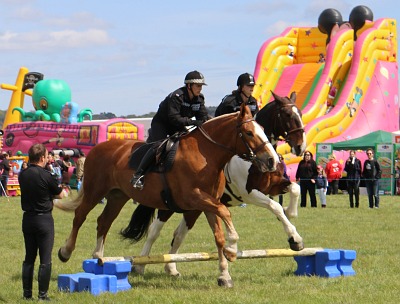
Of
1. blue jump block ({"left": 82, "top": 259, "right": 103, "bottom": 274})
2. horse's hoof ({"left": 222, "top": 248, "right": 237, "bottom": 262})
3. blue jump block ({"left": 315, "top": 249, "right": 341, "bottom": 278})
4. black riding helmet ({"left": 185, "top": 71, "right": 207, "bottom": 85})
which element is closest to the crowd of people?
blue jump block ({"left": 315, "top": 249, "right": 341, "bottom": 278})

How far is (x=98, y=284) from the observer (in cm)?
891

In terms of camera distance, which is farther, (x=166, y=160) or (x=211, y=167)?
(x=166, y=160)

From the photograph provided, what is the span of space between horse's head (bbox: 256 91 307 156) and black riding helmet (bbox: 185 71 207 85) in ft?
3.38

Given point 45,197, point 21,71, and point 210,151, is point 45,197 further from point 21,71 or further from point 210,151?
point 21,71

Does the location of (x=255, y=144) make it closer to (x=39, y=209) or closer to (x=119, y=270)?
(x=119, y=270)

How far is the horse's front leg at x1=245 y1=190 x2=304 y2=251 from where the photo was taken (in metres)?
10.1

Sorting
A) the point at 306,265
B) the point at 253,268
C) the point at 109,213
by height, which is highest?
the point at 109,213

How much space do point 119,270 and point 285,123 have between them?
117 inches

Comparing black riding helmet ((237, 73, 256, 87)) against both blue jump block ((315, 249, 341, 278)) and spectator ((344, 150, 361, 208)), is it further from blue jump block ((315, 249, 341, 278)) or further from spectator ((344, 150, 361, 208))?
spectator ((344, 150, 361, 208))

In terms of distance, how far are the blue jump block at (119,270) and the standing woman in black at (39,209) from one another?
823 mm

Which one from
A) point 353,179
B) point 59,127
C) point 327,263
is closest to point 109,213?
point 327,263

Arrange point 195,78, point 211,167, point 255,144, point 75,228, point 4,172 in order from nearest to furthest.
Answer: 1. point 255,144
2. point 211,167
3. point 195,78
4. point 75,228
5. point 4,172

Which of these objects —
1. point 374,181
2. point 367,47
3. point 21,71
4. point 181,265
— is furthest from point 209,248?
point 21,71

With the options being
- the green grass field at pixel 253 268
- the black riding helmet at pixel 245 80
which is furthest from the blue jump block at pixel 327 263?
the black riding helmet at pixel 245 80
